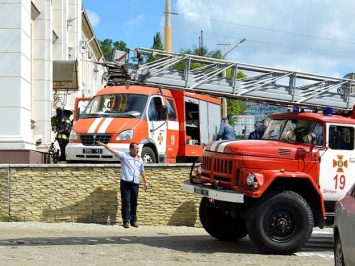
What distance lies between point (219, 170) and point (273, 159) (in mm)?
917

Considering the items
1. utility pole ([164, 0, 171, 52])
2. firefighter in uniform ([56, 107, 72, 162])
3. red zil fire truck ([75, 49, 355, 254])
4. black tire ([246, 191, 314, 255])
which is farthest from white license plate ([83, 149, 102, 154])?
utility pole ([164, 0, 171, 52])

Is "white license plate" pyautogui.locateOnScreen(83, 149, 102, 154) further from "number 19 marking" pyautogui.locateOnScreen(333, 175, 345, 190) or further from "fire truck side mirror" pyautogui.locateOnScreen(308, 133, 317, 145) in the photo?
"number 19 marking" pyautogui.locateOnScreen(333, 175, 345, 190)

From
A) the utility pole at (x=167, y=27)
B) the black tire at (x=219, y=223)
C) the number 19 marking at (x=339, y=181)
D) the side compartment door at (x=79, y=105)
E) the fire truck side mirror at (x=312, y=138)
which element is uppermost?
the utility pole at (x=167, y=27)

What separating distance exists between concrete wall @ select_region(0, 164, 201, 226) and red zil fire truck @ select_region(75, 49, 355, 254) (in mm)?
1636

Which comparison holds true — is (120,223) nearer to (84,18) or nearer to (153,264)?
(153,264)

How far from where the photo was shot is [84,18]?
47.2m

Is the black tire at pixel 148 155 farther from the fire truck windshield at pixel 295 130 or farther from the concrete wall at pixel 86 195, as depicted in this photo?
the fire truck windshield at pixel 295 130

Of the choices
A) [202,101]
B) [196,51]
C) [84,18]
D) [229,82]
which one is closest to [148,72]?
[229,82]

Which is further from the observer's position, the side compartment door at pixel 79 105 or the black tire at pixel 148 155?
the side compartment door at pixel 79 105

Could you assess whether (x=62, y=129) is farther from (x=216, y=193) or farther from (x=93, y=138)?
(x=216, y=193)

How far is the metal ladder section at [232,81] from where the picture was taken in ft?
46.4

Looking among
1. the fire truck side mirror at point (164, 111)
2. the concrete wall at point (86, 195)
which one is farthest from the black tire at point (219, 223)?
the fire truck side mirror at point (164, 111)

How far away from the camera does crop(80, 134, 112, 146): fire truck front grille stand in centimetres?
1892

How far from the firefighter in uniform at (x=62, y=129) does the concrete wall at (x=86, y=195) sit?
648 cm
